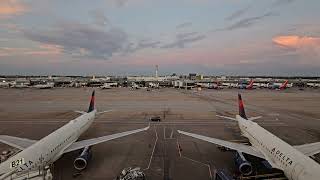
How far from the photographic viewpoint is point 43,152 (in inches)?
806

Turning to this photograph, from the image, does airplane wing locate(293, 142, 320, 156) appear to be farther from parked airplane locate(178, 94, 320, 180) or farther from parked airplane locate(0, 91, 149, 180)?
parked airplane locate(0, 91, 149, 180)

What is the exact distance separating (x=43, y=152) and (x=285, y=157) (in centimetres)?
1865

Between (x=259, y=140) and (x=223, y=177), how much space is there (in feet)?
23.9

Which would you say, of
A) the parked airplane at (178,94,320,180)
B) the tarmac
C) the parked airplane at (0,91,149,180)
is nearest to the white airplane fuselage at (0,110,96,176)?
the parked airplane at (0,91,149,180)

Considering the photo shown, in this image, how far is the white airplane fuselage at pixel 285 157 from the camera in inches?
655

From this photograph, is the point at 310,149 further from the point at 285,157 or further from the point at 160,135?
the point at 160,135

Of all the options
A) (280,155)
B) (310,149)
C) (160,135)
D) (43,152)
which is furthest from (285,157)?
(160,135)

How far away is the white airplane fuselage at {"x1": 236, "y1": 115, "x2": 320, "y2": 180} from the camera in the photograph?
1664cm

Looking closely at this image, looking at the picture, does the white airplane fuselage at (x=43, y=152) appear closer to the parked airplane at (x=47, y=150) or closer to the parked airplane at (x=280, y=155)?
the parked airplane at (x=47, y=150)

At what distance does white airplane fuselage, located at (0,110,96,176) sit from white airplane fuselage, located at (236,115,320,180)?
17680 mm

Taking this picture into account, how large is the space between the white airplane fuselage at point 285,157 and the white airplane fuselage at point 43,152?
58.0ft

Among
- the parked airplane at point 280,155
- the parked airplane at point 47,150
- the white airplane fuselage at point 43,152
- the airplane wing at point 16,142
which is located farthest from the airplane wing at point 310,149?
the airplane wing at point 16,142

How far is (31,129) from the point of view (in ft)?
137

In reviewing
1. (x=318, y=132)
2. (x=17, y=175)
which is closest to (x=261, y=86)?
(x=318, y=132)
